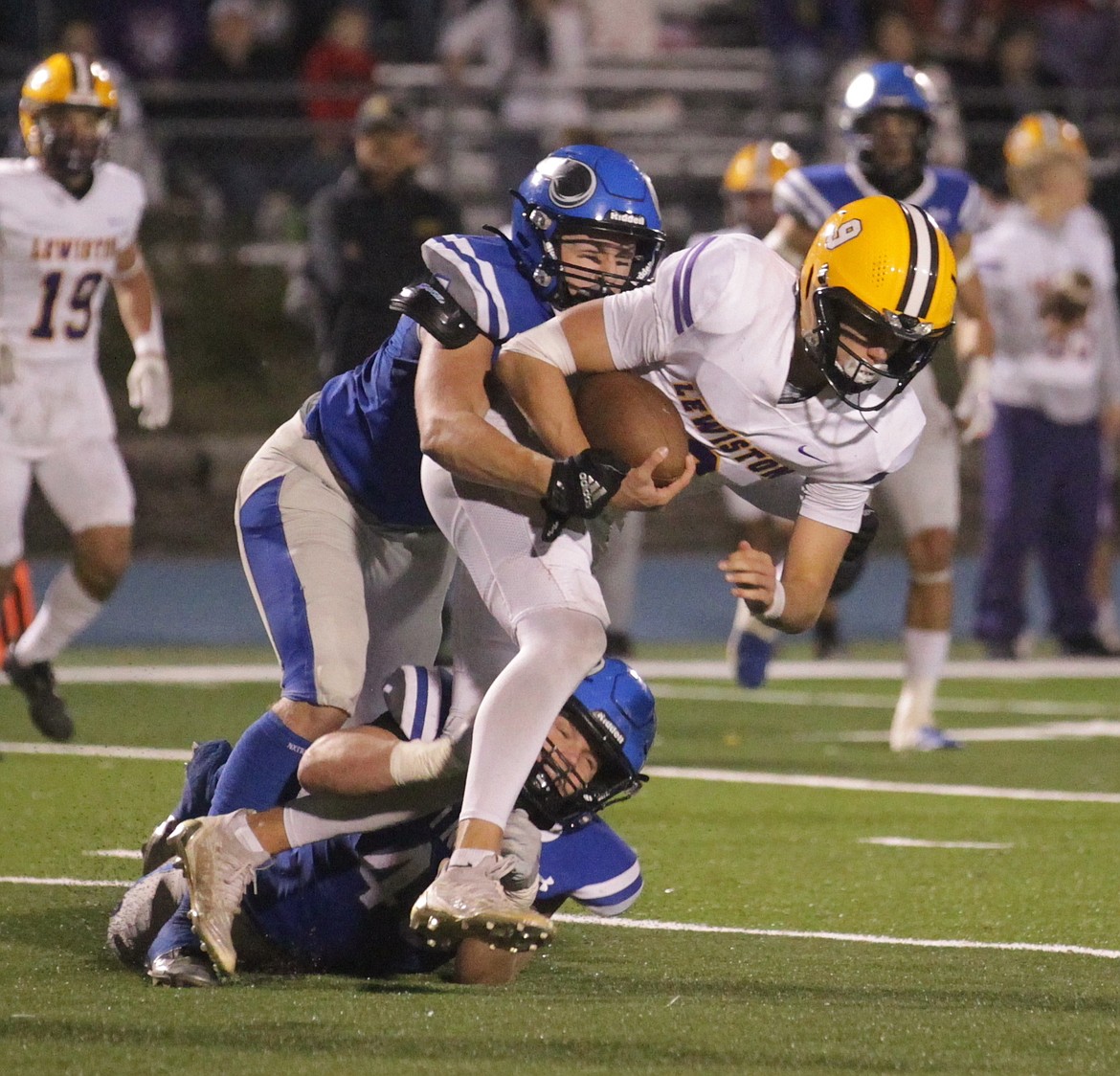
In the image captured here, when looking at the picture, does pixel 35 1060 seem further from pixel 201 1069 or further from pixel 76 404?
pixel 76 404

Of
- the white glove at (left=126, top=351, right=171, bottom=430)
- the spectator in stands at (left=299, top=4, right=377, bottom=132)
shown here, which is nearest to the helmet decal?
the white glove at (left=126, top=351, right=171, bottom=430)

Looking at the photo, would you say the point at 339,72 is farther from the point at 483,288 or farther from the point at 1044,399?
the point at 483,288

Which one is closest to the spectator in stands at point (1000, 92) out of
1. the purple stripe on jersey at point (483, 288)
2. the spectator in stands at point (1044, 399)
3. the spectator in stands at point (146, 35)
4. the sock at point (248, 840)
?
the spectator in stands at point (1044, 399)

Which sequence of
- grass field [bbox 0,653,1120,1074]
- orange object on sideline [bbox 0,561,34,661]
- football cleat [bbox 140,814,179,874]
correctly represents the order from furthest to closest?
orange object on sideline [bbox 0,561,34,661] → football cleat [bbox 140,814,179,874] → grass field [bbox 0,653,1120,1074]

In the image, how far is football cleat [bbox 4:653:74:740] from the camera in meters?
6.65

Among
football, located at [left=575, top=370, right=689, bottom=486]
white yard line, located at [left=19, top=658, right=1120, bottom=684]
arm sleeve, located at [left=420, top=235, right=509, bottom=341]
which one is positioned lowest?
white yard line, located at [left=19, top=658, right=1120, bottom=684]

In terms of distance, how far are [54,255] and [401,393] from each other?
9.42 feet

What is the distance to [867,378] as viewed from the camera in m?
3.97

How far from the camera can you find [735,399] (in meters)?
4.02

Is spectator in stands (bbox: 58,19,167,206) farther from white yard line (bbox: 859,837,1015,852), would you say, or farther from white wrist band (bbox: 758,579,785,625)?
white wrist band (bbox: 758,579,785,625)

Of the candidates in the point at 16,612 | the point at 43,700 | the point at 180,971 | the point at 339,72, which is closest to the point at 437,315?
the point at 180,971

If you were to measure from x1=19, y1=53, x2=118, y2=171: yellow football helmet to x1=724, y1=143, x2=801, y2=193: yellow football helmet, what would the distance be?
2.81m

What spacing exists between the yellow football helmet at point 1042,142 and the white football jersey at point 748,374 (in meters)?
5.19

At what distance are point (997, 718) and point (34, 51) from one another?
6.73 metres
